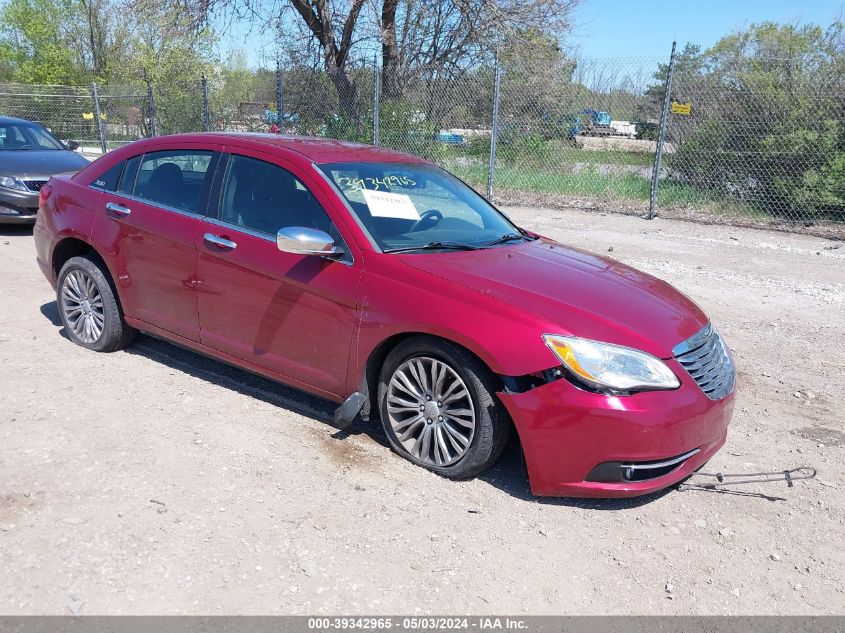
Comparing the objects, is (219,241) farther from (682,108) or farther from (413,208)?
(682,108)

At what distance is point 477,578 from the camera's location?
3.06m

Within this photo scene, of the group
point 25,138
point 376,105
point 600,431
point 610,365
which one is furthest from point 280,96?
point 600,431

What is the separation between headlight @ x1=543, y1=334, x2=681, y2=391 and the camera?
334 centimetres

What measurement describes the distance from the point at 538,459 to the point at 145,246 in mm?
2999

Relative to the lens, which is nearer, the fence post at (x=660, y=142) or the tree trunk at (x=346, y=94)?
the fence post at (x=660, y=142)

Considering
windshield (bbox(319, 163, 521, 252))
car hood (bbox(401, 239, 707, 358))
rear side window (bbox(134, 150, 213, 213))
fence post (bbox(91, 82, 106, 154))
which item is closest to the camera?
car hood (bbox(401, 239, 707, 358))

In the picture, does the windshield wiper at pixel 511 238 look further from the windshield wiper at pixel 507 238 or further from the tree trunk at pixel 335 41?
the tree trunk at pixel 335 41

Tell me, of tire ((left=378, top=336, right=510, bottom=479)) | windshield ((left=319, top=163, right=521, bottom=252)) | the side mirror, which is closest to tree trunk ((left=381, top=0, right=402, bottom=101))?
windshield ((left=319, top=163, right=521, bottom=252))

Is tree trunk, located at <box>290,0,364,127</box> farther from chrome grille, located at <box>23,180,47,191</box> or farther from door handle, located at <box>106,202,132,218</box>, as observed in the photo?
door handle, located at <box>106,202,132,218</box>

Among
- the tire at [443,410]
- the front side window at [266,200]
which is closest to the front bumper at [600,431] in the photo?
the tire at [443,410]

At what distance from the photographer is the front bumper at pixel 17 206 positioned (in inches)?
388

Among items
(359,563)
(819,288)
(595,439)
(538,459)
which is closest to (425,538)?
(359,563)

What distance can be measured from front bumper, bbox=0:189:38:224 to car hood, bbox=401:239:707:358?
7.96m

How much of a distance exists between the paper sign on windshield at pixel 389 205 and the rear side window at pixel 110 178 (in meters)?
2.05
